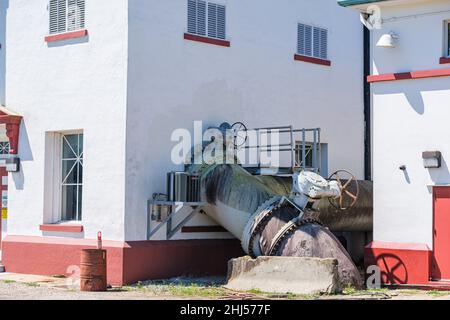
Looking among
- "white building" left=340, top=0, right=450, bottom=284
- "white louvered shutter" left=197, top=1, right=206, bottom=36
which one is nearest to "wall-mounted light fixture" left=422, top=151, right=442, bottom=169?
"white building" left=340, top=0, right=450, bottom=284

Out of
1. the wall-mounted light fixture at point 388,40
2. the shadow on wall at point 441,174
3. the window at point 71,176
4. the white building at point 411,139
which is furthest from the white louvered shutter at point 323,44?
the window at point 71,176

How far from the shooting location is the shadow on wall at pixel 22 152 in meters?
19.6

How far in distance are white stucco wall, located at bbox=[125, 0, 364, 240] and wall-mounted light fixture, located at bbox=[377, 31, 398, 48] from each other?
3.94 m

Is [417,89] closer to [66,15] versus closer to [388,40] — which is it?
[388,40]

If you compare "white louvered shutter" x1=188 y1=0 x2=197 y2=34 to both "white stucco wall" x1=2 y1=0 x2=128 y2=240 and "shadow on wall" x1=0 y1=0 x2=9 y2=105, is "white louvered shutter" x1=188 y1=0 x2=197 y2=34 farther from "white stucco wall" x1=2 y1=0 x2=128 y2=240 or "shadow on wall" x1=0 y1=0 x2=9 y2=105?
"shadow on wall" x1=0 y1=0 x2=9 y2=105

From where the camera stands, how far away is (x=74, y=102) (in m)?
18.7

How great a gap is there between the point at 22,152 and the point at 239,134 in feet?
15.6

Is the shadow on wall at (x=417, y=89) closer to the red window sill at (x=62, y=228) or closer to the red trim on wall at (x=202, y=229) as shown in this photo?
the red trim on wall at (x=202, y=229)

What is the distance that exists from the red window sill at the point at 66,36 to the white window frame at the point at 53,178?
1.97m

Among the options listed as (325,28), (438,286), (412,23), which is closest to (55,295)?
(438,286)

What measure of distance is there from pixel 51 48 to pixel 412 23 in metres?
7.52

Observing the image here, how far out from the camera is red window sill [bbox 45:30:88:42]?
731 inches

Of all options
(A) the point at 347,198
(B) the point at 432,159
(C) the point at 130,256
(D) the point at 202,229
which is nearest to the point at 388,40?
(B) the point at 432,159

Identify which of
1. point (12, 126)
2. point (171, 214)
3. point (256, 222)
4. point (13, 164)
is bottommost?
point (256, 222)
